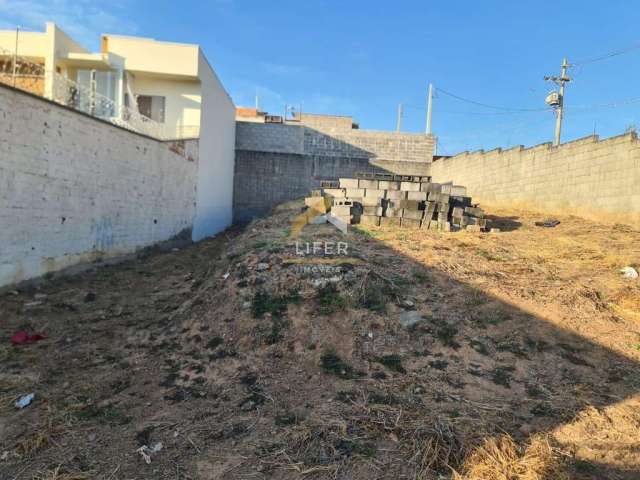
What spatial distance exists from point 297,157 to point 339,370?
12940 millimetres

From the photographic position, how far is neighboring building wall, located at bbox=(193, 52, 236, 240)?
12.8 meters

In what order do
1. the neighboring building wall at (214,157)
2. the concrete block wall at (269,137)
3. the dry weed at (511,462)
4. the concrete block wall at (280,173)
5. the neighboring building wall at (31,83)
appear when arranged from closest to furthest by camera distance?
the dry weed at (511,462) → the neighboring building wall at (31,83) → the neighboring building wall at (214,157) → the concrete block wall at (269,137) → the concrete block wall at (280,173)

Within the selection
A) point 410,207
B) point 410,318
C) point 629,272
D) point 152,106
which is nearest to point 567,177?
point 410,207

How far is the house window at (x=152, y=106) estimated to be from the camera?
1311cm

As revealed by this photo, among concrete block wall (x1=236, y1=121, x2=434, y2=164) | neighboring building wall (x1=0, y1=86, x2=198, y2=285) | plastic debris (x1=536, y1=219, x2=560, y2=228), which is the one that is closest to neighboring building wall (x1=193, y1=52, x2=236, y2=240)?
concrete block wall (x1=236, y1=121, x2=434, y2=164)

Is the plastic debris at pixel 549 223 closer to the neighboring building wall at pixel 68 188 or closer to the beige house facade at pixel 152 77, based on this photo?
the neighboring building wall at pixel 68 188

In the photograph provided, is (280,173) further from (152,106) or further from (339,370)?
(339,370)

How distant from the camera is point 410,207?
Result: 8.70 meters

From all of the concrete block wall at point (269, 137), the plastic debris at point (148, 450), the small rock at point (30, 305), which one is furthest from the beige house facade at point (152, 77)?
the plastic debris at point (148, 450)

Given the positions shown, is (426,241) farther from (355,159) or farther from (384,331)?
(355,159)

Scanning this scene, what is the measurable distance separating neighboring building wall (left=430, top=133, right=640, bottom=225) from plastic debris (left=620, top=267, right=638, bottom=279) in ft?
9.15

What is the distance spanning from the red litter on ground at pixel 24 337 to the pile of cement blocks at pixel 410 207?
5.99 meters

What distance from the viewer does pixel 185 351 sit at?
4.15 meters

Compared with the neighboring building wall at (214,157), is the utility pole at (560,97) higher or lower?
higher
